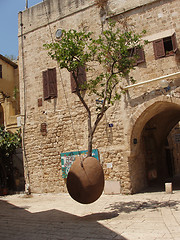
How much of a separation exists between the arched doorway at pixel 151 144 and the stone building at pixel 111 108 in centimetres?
4

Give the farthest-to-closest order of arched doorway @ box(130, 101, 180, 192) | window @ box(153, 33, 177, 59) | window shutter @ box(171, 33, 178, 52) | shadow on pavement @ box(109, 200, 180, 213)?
arched doorway @ box(130, 101, 180, 192) → window @ box(153, 33, 177, 59) → window shutter @ box(171, 33, 178, 52) → shadow on pavement @ box(109, 200, 180, 213)

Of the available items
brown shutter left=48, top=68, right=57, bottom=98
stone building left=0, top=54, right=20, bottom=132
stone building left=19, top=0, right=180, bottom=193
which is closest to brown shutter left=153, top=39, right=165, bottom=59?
stone building left=19, top=0, right=180, bottom=193

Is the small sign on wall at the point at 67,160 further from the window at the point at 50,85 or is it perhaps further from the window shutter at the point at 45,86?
the window shutter at the point at 45,86

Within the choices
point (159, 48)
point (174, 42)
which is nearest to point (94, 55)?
point (159, 48)

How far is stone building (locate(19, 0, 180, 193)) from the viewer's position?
8.04m

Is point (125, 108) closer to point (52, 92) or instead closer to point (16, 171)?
point (52, 92)

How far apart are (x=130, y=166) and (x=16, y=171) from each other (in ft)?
21.3

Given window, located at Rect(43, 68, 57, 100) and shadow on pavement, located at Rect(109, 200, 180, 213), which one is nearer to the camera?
shadow on pavement, located at Rect(109, 200, 180, 213)

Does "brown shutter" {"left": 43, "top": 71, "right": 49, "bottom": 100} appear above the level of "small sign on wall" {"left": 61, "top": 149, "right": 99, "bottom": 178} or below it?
above

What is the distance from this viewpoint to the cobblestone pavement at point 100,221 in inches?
159

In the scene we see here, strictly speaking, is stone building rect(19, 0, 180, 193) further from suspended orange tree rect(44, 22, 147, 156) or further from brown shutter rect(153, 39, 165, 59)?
suspended orange tree rect(44, 22, 147, 156)

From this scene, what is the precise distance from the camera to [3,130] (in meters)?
12.1

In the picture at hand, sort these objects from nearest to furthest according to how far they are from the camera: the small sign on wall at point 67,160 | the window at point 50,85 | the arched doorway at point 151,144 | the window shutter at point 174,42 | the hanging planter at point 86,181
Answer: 1. the hanging planter at point 86,181
2. the window shutter at point 174,42
3. the arched doorway at point 151,144
4. the small sign on wall at point 67,160
5. the window at point 50,85

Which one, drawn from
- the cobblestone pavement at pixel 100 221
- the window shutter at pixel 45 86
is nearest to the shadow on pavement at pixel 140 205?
the cobblestone pavement at pixel 100 221
